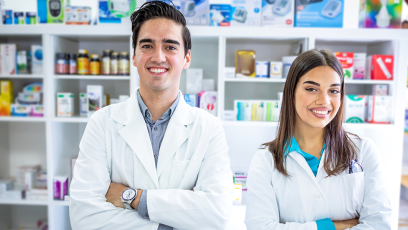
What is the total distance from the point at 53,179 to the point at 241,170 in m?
1.70

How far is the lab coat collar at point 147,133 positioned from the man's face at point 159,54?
0.52ft

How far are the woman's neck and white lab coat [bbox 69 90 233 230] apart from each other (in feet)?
1.26

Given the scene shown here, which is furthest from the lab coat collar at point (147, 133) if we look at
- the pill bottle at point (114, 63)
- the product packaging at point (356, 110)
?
the product packaging at point (356, 110)

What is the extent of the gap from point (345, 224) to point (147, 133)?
996 millimetres

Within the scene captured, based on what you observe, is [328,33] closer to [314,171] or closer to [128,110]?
[314,171]

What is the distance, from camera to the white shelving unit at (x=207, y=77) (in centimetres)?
242

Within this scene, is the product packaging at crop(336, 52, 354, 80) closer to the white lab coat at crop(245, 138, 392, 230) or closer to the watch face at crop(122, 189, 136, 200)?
the white lab coat at crop(245, 138, 392, 230)

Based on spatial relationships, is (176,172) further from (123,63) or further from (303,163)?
(123,63)

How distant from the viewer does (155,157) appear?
54.7 inches

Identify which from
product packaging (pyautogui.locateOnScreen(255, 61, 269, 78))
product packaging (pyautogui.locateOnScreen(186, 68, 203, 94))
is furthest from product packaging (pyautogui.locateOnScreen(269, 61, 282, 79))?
product packaging (pyautogui.locateOnScreen(186, 68, 203, 94))

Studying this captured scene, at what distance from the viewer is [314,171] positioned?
4.46 feet

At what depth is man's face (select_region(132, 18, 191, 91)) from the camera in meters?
1.34

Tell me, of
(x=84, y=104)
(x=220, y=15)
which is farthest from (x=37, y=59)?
(x=220, y=15)

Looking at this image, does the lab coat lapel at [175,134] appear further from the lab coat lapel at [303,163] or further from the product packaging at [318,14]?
the product packaging at [318,14]
